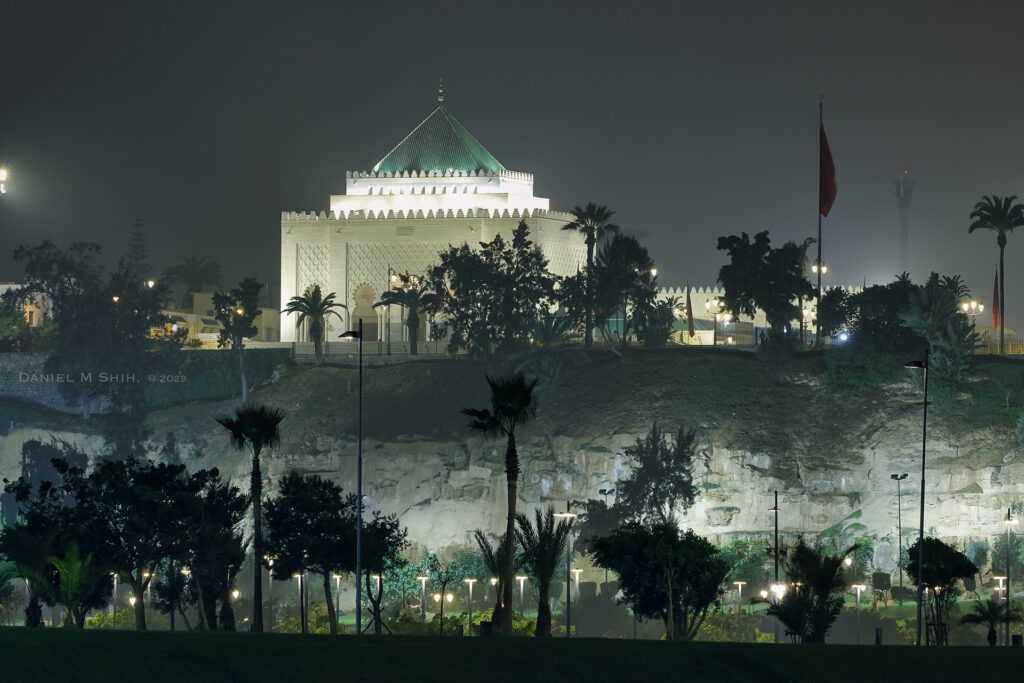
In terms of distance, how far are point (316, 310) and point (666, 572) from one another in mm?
43722

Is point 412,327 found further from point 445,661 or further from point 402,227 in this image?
point 445,661

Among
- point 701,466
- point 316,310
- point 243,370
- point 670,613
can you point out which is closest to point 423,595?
point 701,466

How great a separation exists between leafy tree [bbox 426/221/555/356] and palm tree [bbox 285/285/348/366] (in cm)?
639

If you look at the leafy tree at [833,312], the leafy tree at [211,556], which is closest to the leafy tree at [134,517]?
the leafy tree at [211,556]

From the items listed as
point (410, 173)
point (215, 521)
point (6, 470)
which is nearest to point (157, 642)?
point (215, 521)

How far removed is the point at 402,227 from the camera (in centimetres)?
9794

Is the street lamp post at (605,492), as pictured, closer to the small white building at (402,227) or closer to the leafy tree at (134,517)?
the small white building at (402,227)

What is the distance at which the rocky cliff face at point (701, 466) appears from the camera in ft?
245

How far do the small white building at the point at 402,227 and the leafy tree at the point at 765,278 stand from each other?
1423 cm

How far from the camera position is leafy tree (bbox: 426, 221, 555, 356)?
87.0 m

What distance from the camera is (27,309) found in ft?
378

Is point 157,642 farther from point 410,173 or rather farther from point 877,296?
point 410,173

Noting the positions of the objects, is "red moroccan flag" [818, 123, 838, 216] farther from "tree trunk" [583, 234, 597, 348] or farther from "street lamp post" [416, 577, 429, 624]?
"street lamp post" [416, 577, 429, 624]

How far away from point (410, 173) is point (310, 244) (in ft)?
25.0
